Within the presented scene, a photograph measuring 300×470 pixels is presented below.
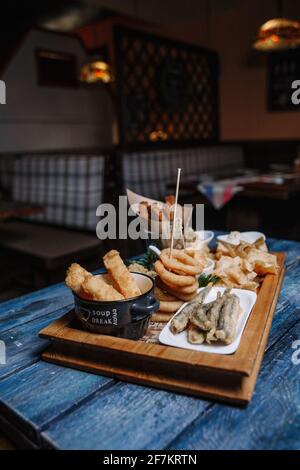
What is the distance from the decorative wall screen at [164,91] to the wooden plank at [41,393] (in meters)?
3.73

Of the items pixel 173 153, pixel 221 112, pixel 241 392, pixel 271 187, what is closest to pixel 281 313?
pixel 241 392

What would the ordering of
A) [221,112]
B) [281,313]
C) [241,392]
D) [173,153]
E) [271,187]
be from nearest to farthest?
1. [241,392]
2. [281,313]
3. [271,187]
4. [173,153]
5. [221,112]

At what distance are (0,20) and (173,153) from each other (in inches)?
160

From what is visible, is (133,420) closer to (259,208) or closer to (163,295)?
(163,295)

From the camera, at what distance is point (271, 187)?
311 cm

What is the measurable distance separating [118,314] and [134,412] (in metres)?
0.22

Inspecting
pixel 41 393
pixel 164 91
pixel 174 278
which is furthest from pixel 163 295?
pixel 164 91

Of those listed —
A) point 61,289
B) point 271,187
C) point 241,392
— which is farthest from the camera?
point 271,187

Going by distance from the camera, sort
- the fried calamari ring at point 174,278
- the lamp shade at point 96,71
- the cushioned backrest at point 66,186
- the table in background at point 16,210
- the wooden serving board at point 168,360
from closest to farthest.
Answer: the wooden serving board at point 168,360 < the fried calamari ring at point 174,278 < the table in background at point 16,210 < the cushioned backrest at point 66,186 < the lamp shade at point 96,71

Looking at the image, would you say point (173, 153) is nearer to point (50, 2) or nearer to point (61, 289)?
point (61, 289)

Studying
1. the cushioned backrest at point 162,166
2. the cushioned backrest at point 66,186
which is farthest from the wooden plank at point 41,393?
the cushioned backrest at point 162,166

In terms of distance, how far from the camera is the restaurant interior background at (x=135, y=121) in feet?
10.9

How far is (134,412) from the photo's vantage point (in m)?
0.76

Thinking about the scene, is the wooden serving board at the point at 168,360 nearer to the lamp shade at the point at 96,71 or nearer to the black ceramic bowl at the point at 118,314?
the black ceramic bowl at the point at 118,314
